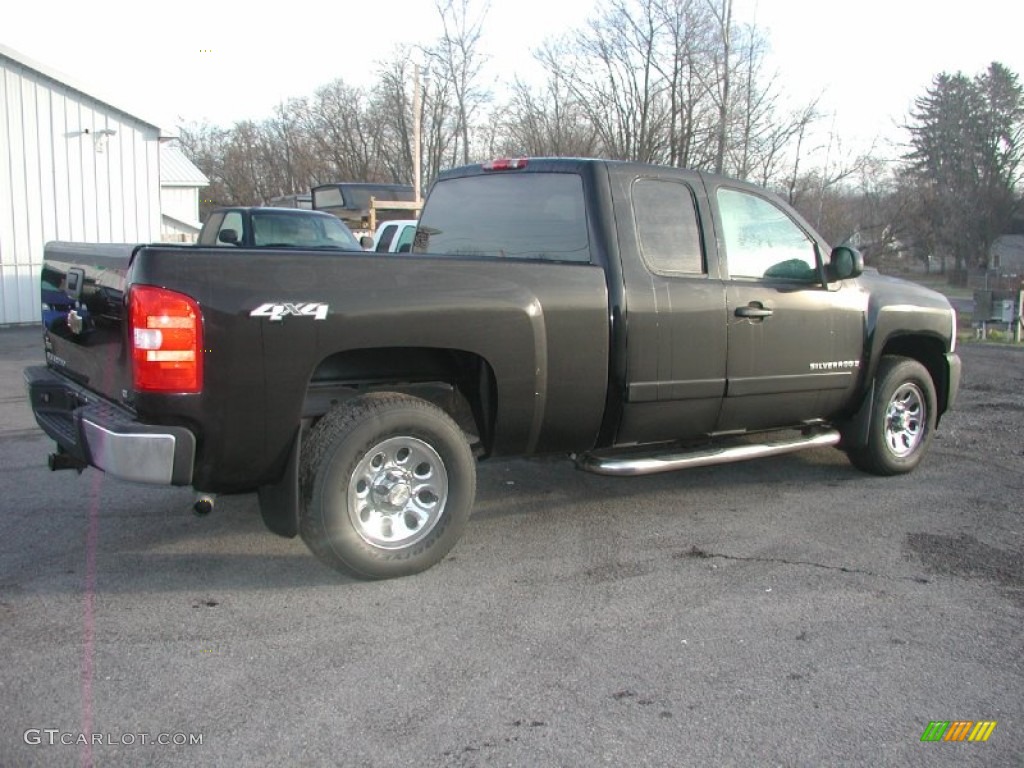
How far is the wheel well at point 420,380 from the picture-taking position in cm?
441

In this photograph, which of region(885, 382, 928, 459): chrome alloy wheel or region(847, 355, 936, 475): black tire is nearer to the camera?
region(847, 355, 936, 475): black tire

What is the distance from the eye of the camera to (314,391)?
446 centimetres

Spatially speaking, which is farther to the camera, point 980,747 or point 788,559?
point 788,559

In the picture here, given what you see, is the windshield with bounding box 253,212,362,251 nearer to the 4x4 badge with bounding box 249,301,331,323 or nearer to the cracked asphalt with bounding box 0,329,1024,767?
the cracked asphalt with bounding box 0,329,1024,767

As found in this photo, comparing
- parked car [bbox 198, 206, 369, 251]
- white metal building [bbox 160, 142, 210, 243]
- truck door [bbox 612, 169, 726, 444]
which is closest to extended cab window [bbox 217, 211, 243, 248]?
parked car [bbox 198, 206, 369, 251]

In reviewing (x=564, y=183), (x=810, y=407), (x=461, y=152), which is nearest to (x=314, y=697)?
(x=564, y=183)

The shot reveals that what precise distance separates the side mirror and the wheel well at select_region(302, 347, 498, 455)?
2.47 metres

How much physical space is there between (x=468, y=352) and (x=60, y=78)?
1489 centimetres

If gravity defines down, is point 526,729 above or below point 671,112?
below

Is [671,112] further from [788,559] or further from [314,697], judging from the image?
[314,697]

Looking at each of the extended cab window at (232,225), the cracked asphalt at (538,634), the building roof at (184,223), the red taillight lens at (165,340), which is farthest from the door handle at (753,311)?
the building roof at (184,223)

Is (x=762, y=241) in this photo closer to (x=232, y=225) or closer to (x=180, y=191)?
(x=232, y=225)

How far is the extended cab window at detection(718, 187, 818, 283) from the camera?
5.45 metres

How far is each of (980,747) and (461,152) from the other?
4024cm
